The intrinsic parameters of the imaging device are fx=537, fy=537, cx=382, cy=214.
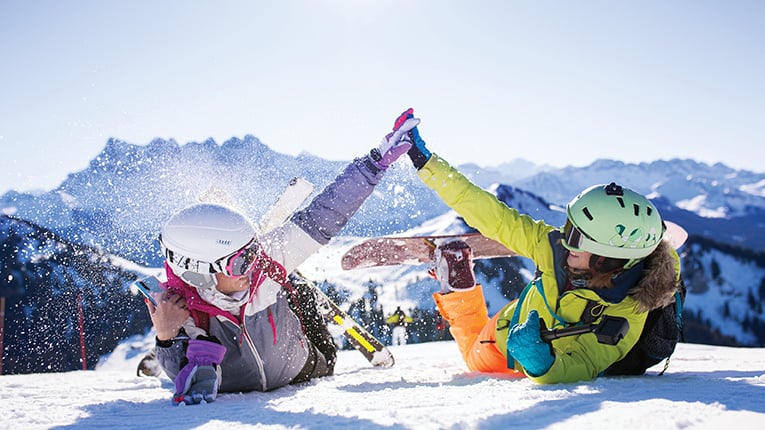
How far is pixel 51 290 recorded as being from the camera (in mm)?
85312

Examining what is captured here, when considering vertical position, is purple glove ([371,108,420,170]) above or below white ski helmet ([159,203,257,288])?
above

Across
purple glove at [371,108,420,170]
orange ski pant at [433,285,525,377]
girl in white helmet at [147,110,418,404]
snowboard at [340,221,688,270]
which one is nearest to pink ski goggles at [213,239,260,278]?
girl in white helmet at [147,110,418,404]

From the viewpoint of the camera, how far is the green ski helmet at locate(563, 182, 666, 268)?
3738 millimetres

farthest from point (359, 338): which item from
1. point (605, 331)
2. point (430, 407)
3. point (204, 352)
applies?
point (430, 407)

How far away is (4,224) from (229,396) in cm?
8658

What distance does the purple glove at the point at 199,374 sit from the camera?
3.38m

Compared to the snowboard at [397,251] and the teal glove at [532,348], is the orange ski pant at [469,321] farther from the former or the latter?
the teal glove at [532,348]

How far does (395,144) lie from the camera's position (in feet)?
15.4

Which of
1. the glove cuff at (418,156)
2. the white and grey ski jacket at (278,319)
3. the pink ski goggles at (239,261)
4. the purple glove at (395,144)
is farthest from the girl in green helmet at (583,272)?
the pink ski goggles at (239,261)

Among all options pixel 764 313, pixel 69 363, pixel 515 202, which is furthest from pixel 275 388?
pixel 515 202

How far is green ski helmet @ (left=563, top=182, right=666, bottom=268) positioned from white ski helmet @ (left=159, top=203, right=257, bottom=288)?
7.82 feet

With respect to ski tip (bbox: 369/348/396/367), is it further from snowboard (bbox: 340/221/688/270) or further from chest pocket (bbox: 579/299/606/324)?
chest pocket (bbox: 579/299/606/324)

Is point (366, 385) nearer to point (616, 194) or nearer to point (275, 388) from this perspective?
point (275, 388)

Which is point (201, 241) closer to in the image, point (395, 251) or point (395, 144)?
point (395, 144)
